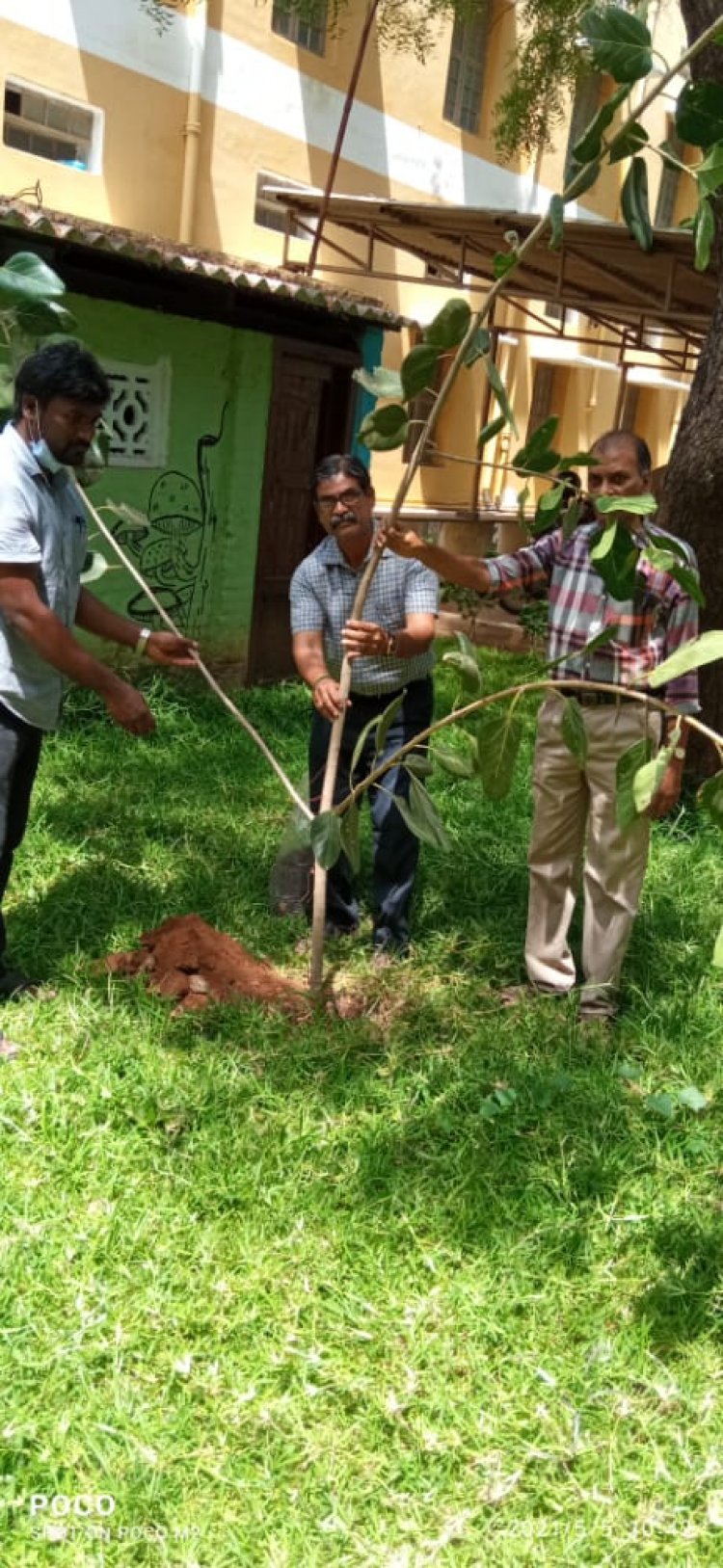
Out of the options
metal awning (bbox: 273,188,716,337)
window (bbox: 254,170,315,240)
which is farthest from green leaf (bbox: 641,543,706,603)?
window (bbox: 254,170,315,240)

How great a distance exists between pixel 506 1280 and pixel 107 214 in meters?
9.98

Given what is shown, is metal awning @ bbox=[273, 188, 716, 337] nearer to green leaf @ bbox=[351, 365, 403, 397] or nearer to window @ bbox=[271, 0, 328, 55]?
window @ bbox=[271, 0, 328, 55]

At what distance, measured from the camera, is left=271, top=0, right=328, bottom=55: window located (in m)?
12.2

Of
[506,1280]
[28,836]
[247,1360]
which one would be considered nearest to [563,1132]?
[506,1280]

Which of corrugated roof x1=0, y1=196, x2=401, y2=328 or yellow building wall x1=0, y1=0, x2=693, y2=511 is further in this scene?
yellow building wall x1=0, y1=0, x2=693, y2=511

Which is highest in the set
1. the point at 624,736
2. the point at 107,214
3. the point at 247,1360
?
the point at 107,214

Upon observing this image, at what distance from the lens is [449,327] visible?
3.17 metres

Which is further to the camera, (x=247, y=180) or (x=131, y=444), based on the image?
(x=247, y=180)

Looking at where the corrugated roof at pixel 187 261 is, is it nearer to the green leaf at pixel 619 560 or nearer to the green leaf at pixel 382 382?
the green leaf at pixel 382 382

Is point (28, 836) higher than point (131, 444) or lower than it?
lower

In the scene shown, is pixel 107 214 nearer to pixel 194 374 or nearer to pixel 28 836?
pixel 194 374

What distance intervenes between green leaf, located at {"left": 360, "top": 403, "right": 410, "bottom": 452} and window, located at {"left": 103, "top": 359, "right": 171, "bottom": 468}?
4.61 metres

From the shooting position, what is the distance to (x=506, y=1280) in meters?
2.96

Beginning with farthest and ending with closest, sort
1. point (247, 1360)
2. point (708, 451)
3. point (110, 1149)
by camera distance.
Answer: point (708, 451) → point (110, 1149) → point (247, 1360)
